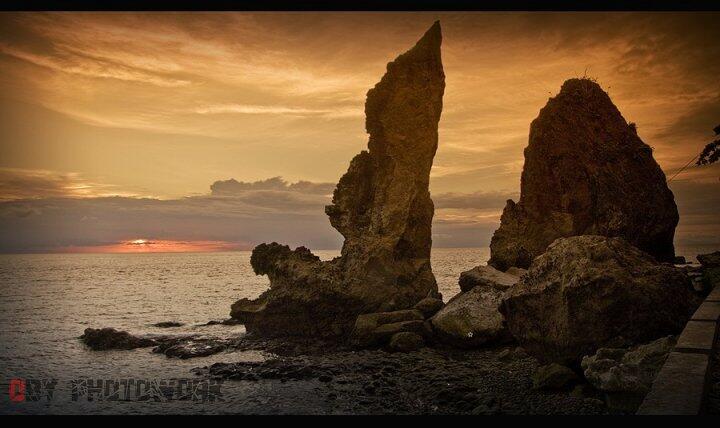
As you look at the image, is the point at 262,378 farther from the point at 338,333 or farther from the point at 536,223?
the point at 536,223

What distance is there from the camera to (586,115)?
27.3 metres

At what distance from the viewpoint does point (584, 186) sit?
26.8 meters

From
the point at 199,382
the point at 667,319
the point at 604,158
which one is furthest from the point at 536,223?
the point at 199,382

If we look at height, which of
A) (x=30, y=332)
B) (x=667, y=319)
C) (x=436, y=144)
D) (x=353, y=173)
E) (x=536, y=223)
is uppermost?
(x=436, y=144)

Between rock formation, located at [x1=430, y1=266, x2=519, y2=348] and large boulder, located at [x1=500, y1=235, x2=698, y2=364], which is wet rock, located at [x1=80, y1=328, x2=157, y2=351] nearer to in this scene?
rock formation, located at [x1=430, y1=266, x2=519, y2=348]

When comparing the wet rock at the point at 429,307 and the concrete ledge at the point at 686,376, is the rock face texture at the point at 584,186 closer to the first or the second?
the wet rock at the point at 429,307

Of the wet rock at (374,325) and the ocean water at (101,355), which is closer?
the ocean water at (101,355)

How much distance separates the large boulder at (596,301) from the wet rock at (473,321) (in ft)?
17.7

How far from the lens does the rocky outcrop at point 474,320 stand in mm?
17391

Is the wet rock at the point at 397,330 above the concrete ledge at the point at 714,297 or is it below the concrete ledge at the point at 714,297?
below

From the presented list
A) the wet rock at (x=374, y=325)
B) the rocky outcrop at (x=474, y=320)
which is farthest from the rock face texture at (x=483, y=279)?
the wet rock at (x=374, y=325)

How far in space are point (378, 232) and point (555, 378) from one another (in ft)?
48.9

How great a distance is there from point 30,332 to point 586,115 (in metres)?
39.9

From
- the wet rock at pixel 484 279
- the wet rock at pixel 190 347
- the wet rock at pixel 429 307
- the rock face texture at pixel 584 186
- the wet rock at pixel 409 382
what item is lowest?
the wet rock at pixel 190 347
